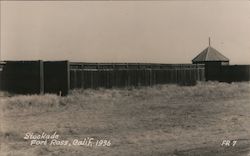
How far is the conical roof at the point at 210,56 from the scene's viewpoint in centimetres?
4621

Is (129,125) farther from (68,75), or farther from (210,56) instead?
(210,56)

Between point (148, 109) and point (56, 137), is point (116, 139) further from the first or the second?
point (148, 109)

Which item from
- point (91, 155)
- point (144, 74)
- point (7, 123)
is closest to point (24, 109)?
point (7, 123)

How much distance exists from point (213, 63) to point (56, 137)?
113 feet

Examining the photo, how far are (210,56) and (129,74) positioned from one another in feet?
53.5

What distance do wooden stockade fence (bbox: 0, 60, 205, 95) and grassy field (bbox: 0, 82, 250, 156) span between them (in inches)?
151

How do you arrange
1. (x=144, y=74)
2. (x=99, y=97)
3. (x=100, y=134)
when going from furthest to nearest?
1. (x=144, y=74)
2. (x=99, y=97)
3. (x=100, y=134)

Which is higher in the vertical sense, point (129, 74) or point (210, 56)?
point (210, 56)

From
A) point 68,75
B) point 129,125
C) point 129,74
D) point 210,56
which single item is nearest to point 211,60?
point 210,56

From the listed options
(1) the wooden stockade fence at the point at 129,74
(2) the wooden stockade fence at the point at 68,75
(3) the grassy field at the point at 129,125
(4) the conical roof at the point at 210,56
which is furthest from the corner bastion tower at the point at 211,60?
(3) the grassy field at the point at 129,125

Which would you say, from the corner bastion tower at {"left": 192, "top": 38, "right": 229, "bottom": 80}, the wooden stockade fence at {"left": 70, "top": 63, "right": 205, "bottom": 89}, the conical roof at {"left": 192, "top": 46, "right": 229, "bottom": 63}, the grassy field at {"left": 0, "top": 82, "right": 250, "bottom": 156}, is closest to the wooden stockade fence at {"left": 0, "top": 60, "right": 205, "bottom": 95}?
the wooden stockade fence at {"left": 70, "top": 63, "right": 205, "bottom": 89}

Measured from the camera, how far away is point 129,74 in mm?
32500

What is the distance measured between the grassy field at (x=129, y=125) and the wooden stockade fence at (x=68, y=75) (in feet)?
12.6

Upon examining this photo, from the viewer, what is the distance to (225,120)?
16.1 meters
